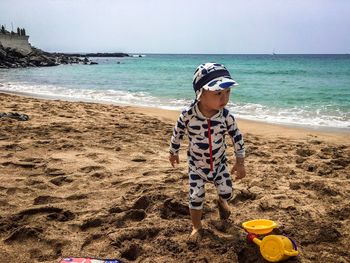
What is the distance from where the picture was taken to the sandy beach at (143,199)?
8.08 feet

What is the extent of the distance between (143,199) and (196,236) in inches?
31.0

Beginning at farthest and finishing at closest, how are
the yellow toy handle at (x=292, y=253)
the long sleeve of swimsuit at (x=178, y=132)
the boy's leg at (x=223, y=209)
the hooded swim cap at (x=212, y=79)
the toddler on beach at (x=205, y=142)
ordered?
1. the boy's leg at (x=223, y=209)
2. the long sleeve of swimsuit at (x=178, y=132)
3. the toddler on beach at (x=205, y=142)
4. the hooded swim cap at (x=212, y=79)
5. the yellow toy handle at (x=292, y=253)

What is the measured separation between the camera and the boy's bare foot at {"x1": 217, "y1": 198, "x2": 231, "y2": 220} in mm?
2853

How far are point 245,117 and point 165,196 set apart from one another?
5.59 metres

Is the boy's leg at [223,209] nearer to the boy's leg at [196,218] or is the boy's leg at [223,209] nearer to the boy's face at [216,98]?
the boy's leg at [196,218]

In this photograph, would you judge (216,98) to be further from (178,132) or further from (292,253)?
(292,253)

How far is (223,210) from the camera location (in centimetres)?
287

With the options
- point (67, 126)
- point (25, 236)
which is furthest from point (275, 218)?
point (67, 126)

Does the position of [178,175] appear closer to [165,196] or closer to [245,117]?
[165,196]

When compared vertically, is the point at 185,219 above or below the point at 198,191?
below

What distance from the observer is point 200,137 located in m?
2.62

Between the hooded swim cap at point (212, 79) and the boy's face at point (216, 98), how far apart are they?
0.06 meters

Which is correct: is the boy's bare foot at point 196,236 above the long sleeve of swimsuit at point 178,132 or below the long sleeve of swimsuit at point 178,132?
below

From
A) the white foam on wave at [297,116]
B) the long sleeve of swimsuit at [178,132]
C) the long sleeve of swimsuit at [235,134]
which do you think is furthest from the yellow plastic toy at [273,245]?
the white foam on wave at [297,116]
